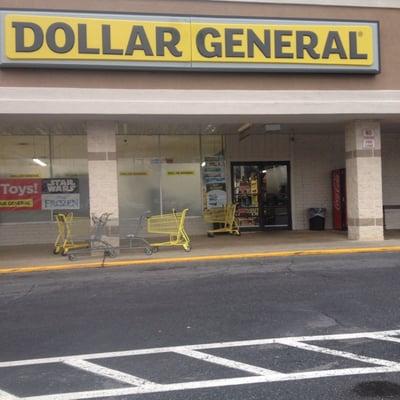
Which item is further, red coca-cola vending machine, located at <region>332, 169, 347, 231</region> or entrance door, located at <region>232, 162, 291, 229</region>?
entrance door, located at <region>232, 162, 291, 229</region>

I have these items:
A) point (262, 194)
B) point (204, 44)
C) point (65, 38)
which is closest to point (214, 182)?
point (262, 194)

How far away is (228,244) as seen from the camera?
14.7 metres

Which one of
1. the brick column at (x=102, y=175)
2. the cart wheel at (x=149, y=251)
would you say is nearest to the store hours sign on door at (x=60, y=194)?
the brick column at (x=102, y=175)

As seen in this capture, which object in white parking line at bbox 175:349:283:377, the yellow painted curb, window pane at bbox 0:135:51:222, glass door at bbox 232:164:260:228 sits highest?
window pane at bbox 0:135:51:222

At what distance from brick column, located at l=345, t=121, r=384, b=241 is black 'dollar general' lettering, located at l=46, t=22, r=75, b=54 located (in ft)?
25.3

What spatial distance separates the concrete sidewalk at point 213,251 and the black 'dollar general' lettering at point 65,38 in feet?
16.2

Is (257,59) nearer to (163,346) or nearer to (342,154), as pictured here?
(342,154)

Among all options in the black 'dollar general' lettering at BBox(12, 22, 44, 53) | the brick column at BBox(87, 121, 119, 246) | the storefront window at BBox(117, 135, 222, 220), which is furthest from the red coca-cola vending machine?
the black 'dollar general' lettering at BBox(12, 22, 44, 53)

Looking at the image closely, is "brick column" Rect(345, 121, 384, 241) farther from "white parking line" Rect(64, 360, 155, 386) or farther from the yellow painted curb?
"white parking line" Rect(64, 360, 155, 386)

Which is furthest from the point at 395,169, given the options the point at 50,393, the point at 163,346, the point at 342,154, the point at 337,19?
the point at 50,393

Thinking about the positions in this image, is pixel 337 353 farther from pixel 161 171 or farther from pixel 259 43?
pixel 161 171

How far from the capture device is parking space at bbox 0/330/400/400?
15.2 feet

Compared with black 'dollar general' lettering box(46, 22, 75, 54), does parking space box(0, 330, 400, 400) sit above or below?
below

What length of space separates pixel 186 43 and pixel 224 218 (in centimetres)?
644
